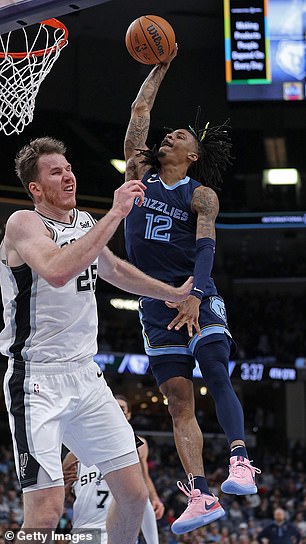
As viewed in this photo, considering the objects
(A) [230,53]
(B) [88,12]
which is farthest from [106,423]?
(B) [88,12]

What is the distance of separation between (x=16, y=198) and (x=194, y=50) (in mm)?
5823

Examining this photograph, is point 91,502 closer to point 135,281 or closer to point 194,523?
point 194,523

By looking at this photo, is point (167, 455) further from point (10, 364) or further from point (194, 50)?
point (10, 364)

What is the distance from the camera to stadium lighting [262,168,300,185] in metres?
26.7

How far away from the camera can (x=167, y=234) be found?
5918mm

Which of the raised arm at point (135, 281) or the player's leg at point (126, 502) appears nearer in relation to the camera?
the player's leg at point (126, 502)

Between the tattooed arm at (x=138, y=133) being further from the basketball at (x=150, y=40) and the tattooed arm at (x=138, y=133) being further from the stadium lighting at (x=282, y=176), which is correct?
the stadium lighting at (x=282, y=176)

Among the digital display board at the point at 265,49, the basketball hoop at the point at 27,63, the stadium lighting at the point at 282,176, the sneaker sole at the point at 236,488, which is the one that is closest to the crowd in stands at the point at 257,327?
the stadium lighting at the point at 282,176

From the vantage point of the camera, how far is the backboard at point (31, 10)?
16.9 ft

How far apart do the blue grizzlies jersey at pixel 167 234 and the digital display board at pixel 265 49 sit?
40.4ft

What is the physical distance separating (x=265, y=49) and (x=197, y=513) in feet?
47.0

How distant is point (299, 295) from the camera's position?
29547 millimetres

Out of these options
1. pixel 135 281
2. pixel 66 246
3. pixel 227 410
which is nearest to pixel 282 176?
pixel 227 410

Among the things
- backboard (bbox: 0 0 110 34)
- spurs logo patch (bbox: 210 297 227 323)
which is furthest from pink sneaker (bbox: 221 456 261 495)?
backboard (bbox: 0 0 110 34)
